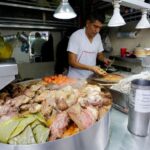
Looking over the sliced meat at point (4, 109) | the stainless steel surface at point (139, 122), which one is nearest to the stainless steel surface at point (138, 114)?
the stainless steel surface at point (139, 122)

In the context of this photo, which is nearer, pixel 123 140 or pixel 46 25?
pixel 123 140

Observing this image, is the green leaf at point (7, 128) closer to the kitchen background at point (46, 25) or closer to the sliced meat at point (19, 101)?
the sliced meat at point (19, 101)

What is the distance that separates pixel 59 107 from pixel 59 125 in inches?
6.0

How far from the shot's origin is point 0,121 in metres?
0.80

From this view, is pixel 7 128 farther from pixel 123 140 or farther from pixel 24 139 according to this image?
pixel 123 140

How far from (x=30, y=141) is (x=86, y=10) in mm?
2805

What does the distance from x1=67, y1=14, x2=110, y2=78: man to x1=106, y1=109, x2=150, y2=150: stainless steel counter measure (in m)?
1.04

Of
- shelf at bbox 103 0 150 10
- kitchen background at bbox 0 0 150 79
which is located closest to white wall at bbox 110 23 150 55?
kitchen background at bbox 0 0 150 79

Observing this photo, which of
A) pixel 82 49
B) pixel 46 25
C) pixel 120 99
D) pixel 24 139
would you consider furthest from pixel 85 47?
pixel 24 139

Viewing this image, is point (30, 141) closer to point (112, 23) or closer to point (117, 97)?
point (117, 97)

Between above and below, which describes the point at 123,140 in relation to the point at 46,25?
below

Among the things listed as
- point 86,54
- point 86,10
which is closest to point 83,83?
point 86,54

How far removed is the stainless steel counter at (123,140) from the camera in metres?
0.89

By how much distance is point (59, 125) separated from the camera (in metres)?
0.77
